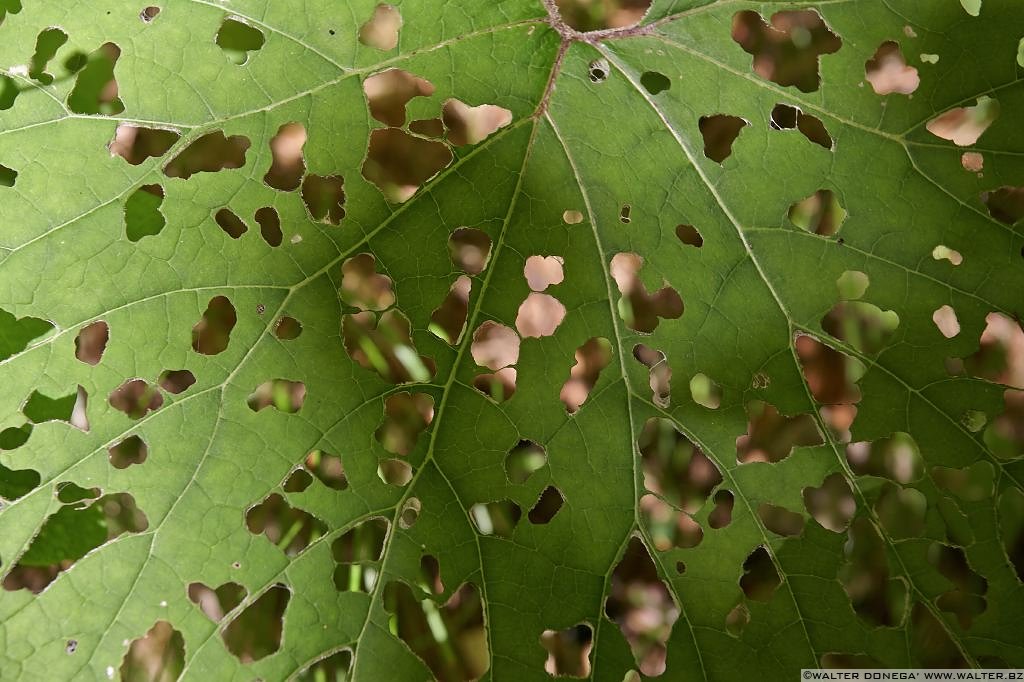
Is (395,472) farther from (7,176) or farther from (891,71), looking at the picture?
(891,71)

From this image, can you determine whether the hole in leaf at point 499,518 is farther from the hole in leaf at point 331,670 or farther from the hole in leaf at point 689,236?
the hole in leaf at point 689,236

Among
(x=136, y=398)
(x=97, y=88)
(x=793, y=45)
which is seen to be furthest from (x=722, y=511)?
(x=97, y=88)

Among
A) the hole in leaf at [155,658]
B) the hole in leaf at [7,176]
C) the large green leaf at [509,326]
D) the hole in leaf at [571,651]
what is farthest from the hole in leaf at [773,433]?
the hole in leaf at [7,176]

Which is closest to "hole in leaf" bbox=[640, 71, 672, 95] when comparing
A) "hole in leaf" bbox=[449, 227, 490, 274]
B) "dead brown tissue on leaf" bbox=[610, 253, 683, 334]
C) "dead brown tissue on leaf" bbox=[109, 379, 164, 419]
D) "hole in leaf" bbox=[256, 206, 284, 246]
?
"dead brown tissue on leaf" bbox=[610, 253, 683, 334]

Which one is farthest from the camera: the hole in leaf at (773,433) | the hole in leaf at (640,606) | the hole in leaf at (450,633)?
the hole in leaf at (640,606)

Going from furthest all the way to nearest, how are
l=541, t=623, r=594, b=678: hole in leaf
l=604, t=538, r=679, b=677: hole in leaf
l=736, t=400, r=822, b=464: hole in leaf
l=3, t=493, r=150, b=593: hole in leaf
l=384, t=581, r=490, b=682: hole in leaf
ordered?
1. l=604, t=538, r=679, b=677: hole in leaf
2. l=541, t=623, r=594, b=678: hole in leaf
3. l=384, t=581, r=490, b=682: hole in leaf
4. l=736, t=400, r=822, b=464: hole in leaf
5. l=3, t=493, r=150, b=593: hole in leaf

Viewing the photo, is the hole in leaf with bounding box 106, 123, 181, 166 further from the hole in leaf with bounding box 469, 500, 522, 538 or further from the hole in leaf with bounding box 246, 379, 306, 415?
the hole in leaf with bounding box 469, 500, 522, 538

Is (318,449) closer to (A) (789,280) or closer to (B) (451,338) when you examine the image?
(B) (451,338)
